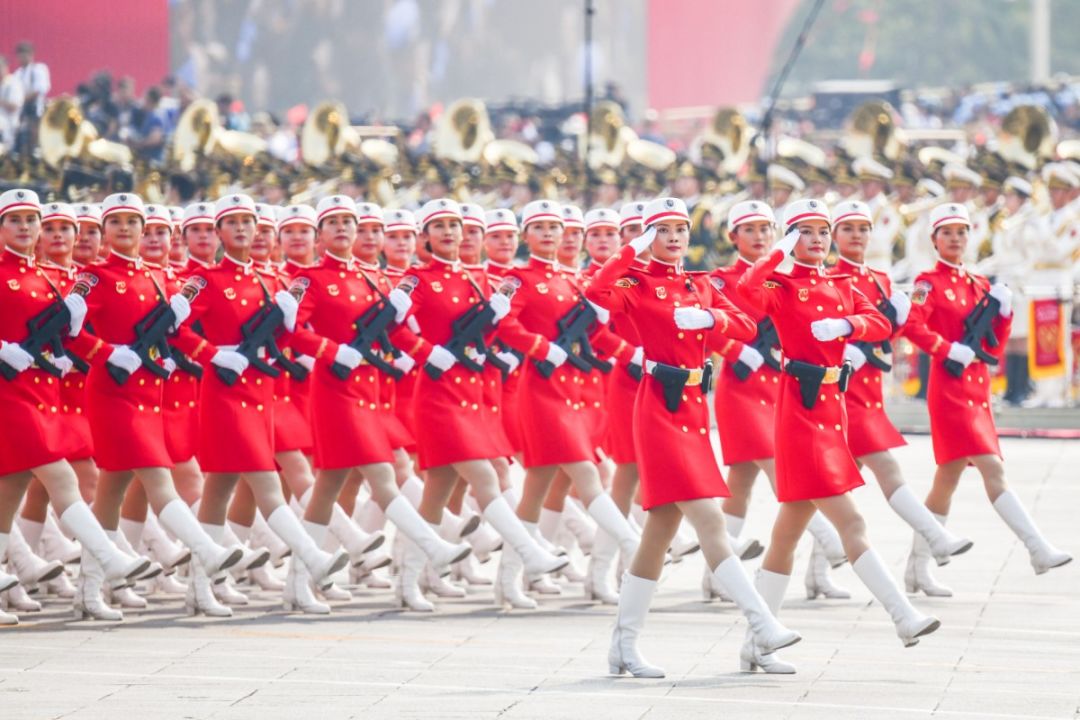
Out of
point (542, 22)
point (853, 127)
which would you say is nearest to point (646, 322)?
point (853, 127)

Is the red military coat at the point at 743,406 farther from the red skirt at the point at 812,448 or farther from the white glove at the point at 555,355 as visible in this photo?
the red skirt at the point at 812,448

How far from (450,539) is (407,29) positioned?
82.7ft

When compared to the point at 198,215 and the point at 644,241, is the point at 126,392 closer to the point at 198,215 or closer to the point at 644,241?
the point at 198,215

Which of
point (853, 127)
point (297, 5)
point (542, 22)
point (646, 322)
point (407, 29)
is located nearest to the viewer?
point (646, 322)

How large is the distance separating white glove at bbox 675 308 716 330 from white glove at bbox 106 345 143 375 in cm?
276

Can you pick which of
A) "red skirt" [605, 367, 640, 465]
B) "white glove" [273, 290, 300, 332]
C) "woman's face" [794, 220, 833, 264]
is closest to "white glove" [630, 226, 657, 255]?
"woman's face" [794, 220, 833, 264]

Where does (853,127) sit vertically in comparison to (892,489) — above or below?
above

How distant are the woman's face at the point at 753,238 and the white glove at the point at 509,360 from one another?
1343 millimetres

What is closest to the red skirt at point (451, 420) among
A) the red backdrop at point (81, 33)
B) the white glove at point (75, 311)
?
the white glove at point (75, 311)

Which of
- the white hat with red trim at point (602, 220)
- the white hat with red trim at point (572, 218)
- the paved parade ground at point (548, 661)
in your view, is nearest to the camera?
the paved parade ground at point (548, 661)

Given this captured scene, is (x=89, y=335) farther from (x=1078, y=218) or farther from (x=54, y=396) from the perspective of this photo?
(x=1078, y=218)

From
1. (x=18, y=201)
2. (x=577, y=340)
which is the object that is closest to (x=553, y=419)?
(x=577, y=340)

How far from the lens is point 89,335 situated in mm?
10891

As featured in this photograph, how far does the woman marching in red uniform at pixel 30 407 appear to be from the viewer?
10750 mm
